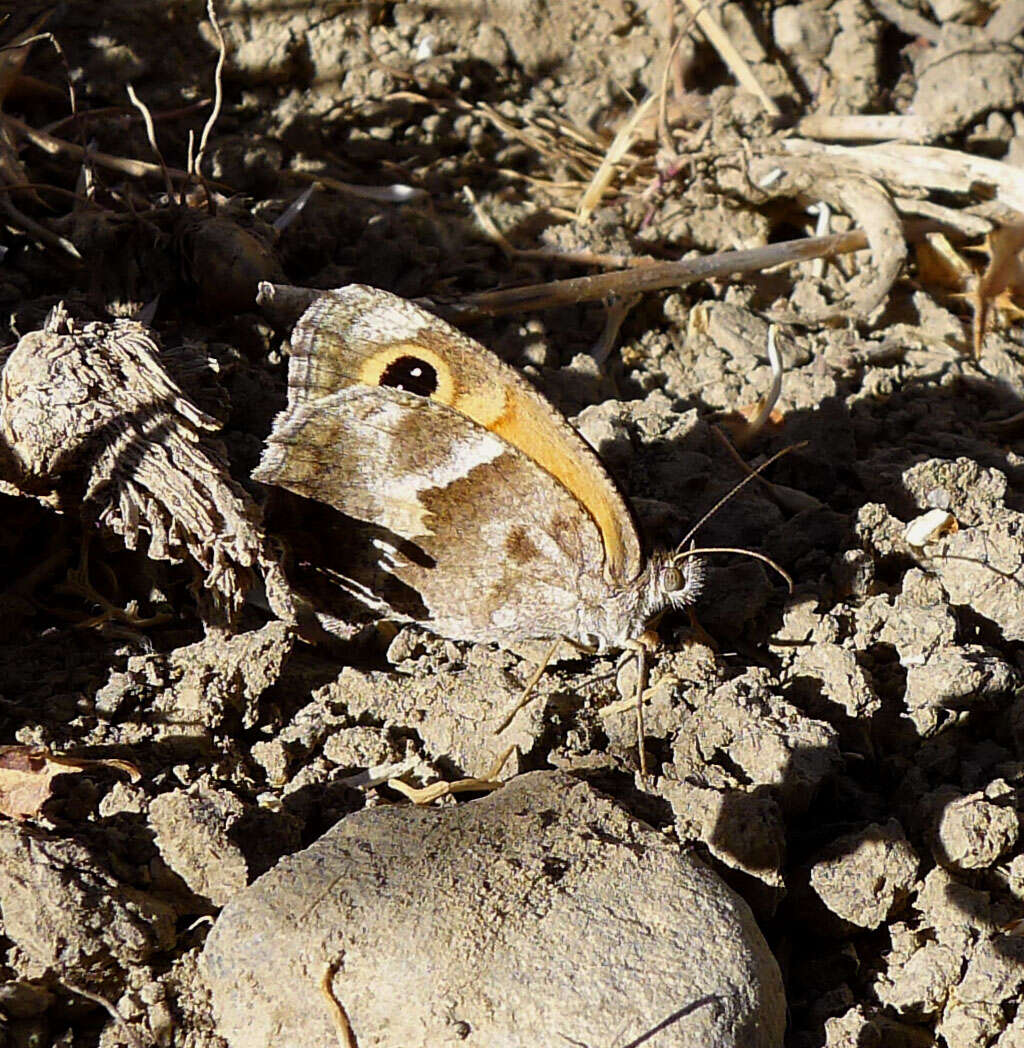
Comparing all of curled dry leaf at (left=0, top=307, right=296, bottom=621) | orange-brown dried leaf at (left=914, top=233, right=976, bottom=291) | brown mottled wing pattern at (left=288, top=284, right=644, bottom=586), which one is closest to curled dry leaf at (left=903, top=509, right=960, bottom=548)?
brown mottled wing pattern at (left=288, top=284, right=644, bottom=586)

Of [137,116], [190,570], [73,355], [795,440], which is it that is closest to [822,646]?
[795,440]

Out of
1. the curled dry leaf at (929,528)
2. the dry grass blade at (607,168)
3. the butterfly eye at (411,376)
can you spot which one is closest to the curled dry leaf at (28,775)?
the butterfly eye at (411,376)

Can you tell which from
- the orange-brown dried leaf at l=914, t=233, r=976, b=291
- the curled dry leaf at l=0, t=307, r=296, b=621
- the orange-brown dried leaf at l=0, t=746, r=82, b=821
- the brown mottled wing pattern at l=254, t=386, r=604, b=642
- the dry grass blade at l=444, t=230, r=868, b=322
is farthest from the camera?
the orange-brown dried leaf at l=914, t=233, r=976, b=291

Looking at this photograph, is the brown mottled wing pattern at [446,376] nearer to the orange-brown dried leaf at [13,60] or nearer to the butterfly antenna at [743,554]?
the butterfly antenna at [743,554]

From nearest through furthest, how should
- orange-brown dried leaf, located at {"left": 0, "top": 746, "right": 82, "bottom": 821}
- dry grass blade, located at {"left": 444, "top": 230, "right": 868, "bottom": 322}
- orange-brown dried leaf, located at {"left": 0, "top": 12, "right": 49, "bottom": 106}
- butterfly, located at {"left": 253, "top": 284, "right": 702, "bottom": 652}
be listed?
orange-brown dried leaf, located at {"left": 0, "top": 746, "right": 82, "bottom": 821}, butterfly, located at {"left": 253, "top": 284, "right": 702, "bottom": 652}, dry grass blade, located at {"left": 444, "top": 230, "right": 868, "bottom": 322}, orange-brown dried leaf, located at {"left": 0, "top": 12, "right": 49, "bottom": 106}

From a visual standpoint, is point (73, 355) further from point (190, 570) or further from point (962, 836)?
point (962, 836)

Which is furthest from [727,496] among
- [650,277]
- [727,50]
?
[727,50]

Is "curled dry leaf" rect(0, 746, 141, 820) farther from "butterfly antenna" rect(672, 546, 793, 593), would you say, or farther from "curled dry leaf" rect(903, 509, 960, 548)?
"curled dry leaf" rect(903, 509, 960, 548)
